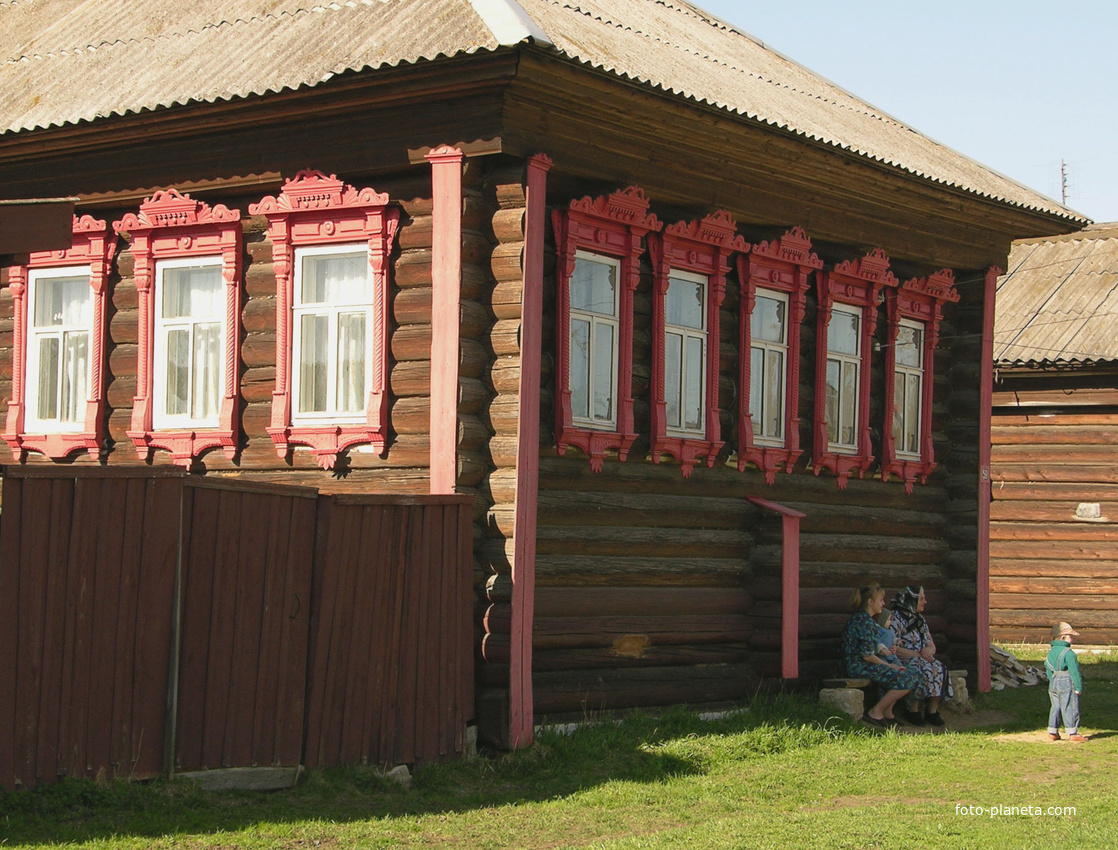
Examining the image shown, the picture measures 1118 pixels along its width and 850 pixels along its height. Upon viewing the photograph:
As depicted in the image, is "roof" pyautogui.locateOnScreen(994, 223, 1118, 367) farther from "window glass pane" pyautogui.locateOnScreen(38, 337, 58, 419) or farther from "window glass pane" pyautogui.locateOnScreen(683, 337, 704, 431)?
"window glass pane" pyautogui.locateOnScreen(38, 337, 58, 419)

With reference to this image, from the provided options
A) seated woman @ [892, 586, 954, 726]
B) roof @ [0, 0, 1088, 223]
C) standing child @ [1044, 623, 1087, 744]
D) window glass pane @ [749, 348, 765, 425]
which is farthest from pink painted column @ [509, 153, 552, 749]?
standing child @ [1044, 623, 1087, 744]

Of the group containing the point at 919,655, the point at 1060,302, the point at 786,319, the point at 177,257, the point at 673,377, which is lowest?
the point at 919,655

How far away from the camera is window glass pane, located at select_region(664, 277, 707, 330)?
→ 41.9 feet

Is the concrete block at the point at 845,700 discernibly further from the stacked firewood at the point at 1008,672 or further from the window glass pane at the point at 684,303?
the stacked firewood at the point at 1008,672

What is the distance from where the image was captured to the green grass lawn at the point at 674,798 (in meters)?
8.22

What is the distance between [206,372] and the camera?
12258 mm

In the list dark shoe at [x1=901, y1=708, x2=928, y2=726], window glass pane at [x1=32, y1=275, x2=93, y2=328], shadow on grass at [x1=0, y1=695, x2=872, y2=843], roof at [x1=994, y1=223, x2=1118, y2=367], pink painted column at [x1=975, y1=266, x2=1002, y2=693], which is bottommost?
dark shoe at [x1=901, y1=708, x2=928, y2=726]

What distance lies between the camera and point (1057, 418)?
2131 centimetres

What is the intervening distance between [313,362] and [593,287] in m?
2.24

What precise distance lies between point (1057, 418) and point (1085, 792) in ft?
37.2

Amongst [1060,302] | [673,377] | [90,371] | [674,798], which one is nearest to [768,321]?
[673,377]

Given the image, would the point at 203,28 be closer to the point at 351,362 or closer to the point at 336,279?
the point at 336,279

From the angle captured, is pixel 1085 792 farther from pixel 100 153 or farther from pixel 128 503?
pixel 100 153

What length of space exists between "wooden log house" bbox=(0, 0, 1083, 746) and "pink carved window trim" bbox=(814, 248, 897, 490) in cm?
4
